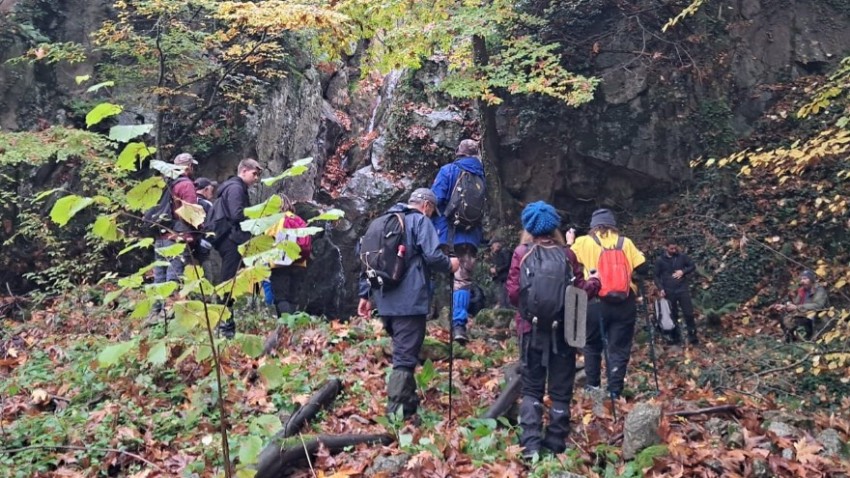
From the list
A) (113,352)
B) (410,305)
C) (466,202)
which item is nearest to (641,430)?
(410,305)

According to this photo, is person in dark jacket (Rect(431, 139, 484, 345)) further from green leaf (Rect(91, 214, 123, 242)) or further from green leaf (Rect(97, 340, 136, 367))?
green leaf (Rect(97, 340, 136, 367))

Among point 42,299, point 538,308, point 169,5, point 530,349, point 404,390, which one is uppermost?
point 169,5

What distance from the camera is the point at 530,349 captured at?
519 centimetres

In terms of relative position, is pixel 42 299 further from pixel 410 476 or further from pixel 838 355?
pixel 838 355

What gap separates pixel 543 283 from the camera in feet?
16.6

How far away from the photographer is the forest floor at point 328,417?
4562mm

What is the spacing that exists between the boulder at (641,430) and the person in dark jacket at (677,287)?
25.0 feet

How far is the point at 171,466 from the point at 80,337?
411 cm

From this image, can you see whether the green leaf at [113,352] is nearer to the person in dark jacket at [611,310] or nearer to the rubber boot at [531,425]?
the rubber boot at [531,425]

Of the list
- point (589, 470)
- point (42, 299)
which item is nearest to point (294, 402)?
point (589, 470)

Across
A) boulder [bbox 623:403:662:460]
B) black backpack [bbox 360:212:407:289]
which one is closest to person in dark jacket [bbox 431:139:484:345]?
black backpack [bbox 360:212:407:289]

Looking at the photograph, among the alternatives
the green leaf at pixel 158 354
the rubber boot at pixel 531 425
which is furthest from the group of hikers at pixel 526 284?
the green leaf at pixel 158 354

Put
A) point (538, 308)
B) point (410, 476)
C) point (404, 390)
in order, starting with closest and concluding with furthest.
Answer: point (410, 476), point (538, 308), point (404, 390)

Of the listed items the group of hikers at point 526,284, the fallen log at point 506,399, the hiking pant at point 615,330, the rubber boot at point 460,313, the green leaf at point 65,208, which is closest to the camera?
the green leaf at point 65,208
